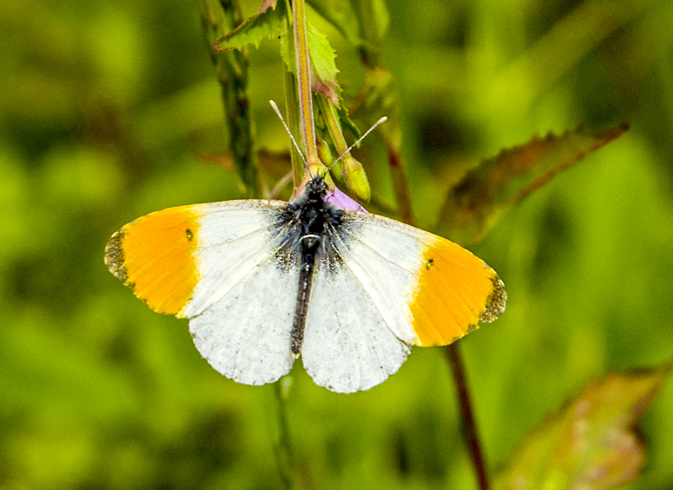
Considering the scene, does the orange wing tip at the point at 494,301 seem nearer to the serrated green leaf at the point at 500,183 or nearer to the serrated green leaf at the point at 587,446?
the serrated green leaf at the point at 500,183

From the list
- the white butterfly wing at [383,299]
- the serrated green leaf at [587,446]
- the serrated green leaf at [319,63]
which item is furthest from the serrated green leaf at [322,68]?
the serrated green leaf at [587,446]

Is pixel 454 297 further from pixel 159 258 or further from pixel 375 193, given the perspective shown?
pixel 375 193

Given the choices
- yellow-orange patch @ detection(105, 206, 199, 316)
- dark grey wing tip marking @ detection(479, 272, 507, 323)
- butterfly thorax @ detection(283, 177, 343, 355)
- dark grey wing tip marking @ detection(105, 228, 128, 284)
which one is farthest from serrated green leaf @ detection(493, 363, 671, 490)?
dark grey wing tip marking @ detection(105, 228, 128, 284)

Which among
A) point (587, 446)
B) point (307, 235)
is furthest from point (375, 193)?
point (587, 446)

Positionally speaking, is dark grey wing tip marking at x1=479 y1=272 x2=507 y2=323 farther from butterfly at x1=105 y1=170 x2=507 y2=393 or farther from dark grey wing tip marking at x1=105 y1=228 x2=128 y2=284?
dark grey wing tip marking at x1=105 y1=228 x2=128 y2=284

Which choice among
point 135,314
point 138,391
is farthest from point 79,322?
point 138,391

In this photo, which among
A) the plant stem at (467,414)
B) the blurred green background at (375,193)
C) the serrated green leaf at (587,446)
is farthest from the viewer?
the blurred green background at (375,193)
